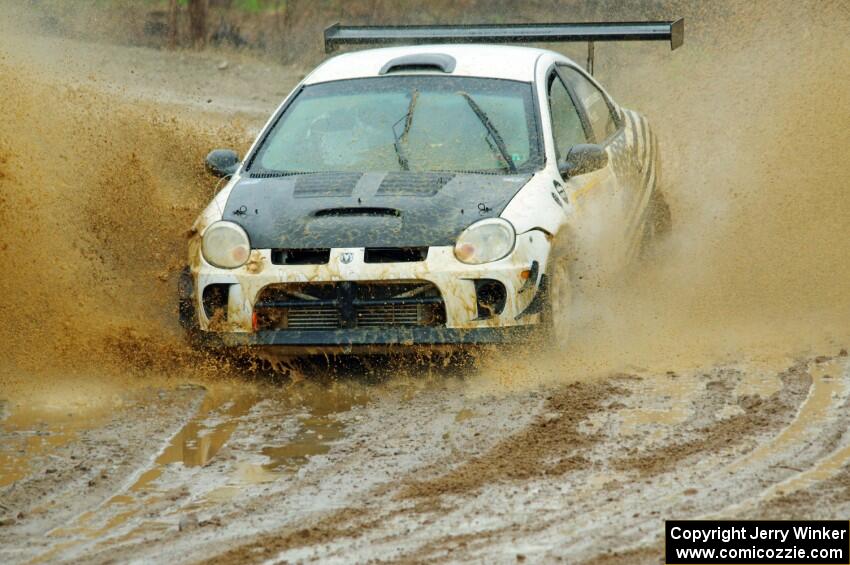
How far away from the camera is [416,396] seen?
7.09 m

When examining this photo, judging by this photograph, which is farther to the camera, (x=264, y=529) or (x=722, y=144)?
(x=722, y=144)

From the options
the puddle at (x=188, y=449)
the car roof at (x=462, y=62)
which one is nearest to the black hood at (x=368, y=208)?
the puddle at (x=188, y=449)

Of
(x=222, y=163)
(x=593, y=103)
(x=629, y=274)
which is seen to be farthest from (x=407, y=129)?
(x=629, y=274)

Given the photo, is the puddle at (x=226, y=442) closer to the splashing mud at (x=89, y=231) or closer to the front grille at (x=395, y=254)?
the front grille at (x=395, y=254)

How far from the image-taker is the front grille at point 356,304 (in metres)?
7.18

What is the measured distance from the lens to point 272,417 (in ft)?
22.2

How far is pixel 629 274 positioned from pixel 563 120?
1138mm

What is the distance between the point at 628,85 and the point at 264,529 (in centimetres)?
1348

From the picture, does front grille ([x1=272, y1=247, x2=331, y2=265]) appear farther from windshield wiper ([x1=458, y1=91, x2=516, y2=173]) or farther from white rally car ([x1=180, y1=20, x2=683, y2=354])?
windshield wiper ([x1=458, y1=91, x2=516, y2=173])

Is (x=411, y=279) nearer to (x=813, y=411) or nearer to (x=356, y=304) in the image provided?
(x=356, y=304)

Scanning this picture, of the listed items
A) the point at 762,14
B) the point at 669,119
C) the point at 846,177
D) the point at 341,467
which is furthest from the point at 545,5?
the point at 341,467

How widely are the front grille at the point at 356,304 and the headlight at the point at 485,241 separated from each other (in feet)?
0.77

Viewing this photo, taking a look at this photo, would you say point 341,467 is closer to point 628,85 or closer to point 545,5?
point 628,85

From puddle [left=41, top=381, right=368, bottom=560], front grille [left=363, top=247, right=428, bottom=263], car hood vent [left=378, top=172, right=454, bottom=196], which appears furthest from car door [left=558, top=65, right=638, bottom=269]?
puddle [left=41, top=381, right=368, bottom=560]
